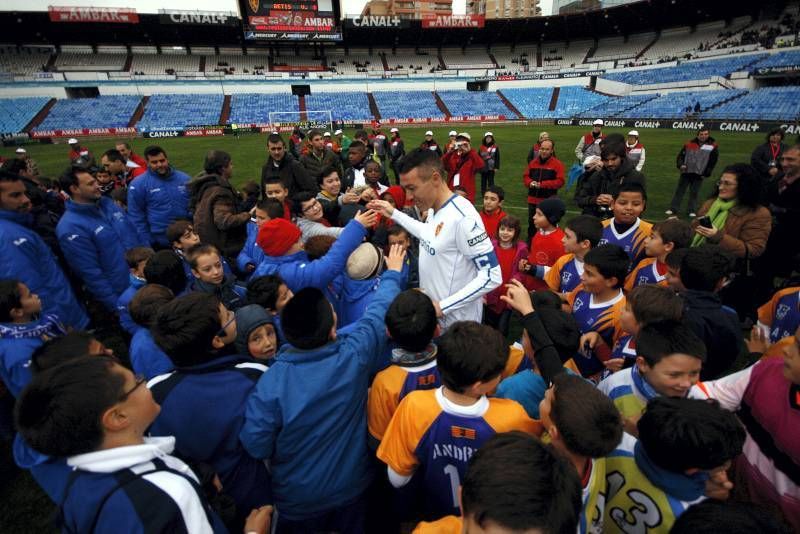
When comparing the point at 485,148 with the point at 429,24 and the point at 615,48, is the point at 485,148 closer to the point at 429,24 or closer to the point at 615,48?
the point at 429,24

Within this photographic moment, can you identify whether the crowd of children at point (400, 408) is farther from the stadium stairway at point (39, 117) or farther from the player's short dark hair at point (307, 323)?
the stadium stairway at point (39, 117)

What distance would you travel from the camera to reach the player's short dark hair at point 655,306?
2.31m

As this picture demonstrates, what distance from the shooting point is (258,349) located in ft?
8.36

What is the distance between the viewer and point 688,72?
3903cm

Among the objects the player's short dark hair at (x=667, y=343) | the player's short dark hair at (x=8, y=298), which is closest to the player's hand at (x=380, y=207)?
the player's short dark hair at (x=667, y=343)

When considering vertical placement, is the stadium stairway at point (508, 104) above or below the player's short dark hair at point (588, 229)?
above

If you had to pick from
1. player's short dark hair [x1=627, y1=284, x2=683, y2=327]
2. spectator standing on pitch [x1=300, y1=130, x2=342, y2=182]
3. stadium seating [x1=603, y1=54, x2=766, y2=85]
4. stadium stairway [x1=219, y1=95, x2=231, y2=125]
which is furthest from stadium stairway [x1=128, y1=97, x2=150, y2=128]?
stadium seating [x1=603, y1=54, x2=766, y2=85]

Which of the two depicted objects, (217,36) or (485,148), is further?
(217,36)

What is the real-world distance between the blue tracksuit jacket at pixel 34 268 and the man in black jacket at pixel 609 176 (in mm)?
6970

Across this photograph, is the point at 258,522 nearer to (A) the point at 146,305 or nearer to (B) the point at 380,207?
(A) the point at 146,305

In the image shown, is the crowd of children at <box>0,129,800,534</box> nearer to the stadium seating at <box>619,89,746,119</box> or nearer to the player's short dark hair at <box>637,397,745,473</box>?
the player's short dark hair at <box>637,397,745,473</box>

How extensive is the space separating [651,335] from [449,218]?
5.15 feet

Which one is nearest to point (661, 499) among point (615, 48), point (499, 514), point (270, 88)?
point (499, 514)

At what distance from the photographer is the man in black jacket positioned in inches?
226
